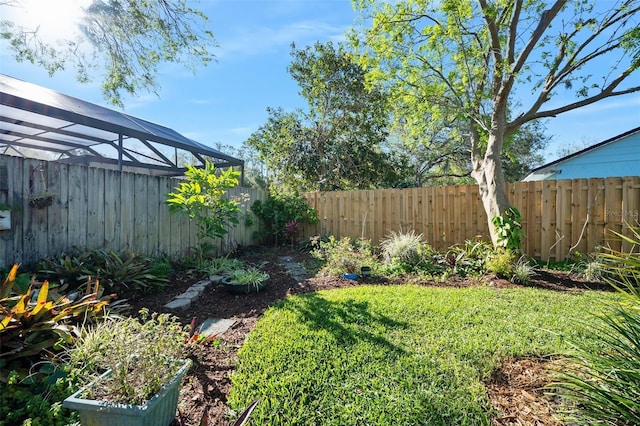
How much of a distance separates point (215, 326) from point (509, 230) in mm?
4680

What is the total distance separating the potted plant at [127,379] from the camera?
1335mm

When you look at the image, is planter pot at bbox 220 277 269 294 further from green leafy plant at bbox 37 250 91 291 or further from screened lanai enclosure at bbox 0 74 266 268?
screened lanai enclosure at bbox 0 74 266 268

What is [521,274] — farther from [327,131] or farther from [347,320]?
[327,131]

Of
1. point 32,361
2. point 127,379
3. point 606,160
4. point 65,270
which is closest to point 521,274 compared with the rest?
point 127,379

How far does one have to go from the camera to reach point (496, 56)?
195 inches

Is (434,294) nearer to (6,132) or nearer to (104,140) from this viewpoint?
(104,140)

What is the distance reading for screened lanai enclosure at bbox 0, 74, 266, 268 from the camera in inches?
124

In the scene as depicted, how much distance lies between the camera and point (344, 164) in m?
10.9

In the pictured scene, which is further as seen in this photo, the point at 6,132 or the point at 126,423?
the point at 6,132

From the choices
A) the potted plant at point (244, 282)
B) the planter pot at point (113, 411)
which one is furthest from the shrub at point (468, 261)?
the planter pot at point (113, 411)

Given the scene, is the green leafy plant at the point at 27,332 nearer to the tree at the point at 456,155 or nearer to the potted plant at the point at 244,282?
the potted plant at the point at 244,282

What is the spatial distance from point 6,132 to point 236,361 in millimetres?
7530

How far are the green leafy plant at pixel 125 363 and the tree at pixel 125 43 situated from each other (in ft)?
15.5

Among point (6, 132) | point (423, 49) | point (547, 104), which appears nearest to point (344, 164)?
point (423, 49)
